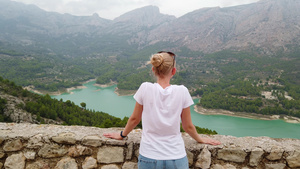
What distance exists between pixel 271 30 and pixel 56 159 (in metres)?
143

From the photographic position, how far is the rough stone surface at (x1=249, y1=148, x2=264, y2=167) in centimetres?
210

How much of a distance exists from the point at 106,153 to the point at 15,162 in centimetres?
97

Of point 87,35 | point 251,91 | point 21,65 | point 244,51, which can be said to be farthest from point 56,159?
point 87,35

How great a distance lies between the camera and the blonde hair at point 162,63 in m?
1.44

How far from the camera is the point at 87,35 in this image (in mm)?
192625

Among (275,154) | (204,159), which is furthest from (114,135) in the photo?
(275,154)

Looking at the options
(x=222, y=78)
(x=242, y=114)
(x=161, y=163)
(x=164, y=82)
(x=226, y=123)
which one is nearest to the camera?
(x=161, y=163)

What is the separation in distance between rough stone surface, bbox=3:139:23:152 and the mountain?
377 feet

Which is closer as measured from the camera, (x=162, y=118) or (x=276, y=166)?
(x=162, y=118)

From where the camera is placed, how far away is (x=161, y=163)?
4.55ft

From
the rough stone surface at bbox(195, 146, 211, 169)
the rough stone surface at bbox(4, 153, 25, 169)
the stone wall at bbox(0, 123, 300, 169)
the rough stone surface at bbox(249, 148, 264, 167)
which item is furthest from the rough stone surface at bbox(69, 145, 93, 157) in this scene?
the rough stone surface at bbox(249, 148, 264, 167)

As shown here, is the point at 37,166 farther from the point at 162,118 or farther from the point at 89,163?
the point at 162,118

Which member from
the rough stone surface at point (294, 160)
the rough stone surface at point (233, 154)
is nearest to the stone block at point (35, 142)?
the rough stone surface at point (233, 154)

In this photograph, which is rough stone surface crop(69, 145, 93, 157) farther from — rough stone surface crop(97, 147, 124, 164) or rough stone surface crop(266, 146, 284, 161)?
rough stone surface crop(266, 146, 284, 161)
